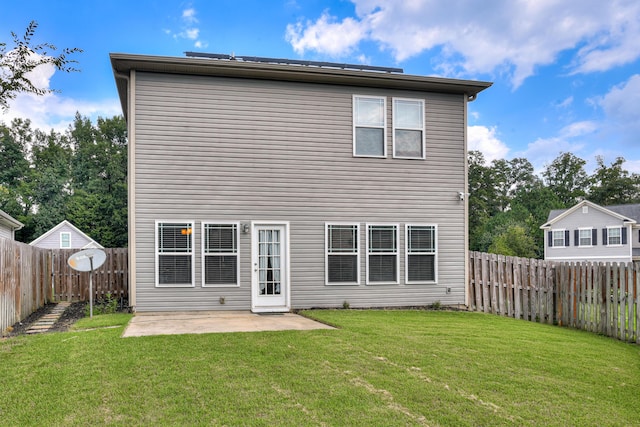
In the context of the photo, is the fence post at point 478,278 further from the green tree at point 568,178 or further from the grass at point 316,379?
the green tree at point 568,178

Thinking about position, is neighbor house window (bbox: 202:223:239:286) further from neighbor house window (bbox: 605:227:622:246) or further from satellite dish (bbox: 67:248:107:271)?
neighbor house window (bbox: 605:227:622:246)

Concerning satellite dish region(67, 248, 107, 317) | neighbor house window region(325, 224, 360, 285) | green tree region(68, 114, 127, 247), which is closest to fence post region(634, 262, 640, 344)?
neighbor house window region(325, 224, 360, 285)

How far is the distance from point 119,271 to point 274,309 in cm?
553

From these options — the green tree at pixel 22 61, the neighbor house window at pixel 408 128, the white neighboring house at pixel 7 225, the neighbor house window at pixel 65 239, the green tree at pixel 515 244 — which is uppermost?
the neighbor house window at pixel 408 128

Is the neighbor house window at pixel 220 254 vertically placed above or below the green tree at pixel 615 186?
below

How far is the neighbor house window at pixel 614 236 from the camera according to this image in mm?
30359

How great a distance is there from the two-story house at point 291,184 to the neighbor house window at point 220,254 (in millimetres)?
22

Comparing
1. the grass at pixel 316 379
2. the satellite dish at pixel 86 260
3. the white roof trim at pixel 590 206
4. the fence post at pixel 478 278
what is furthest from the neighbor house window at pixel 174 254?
the white roof trim at pixel 590 206

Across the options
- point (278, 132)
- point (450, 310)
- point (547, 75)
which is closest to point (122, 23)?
point (278, 132)

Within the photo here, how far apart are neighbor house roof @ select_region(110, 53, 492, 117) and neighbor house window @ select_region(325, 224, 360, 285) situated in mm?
3399

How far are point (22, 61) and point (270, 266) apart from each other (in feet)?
22.3

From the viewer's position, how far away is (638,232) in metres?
30.9

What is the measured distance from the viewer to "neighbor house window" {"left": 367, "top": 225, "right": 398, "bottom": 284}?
10.8 meters

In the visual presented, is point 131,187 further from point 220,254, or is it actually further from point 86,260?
point 220,254
